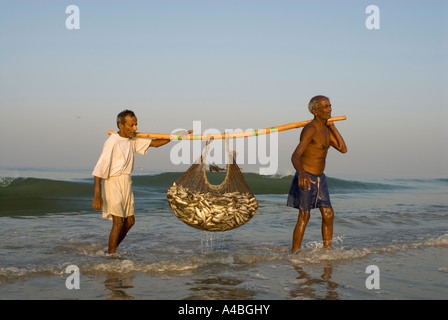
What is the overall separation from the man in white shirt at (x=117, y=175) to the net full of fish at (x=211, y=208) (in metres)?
0.58

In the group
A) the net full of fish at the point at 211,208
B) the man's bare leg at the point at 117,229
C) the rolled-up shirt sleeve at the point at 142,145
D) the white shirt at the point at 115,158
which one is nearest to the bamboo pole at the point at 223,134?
the rolled-up shirt sleeve at the point at 142,145

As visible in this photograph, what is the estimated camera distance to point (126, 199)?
5496 millimetres

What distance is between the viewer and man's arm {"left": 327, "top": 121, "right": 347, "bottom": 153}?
18.9 ft

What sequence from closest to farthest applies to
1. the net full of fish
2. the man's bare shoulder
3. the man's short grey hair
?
the net full of fish, the man's bare shoulder, the man's short grey hair

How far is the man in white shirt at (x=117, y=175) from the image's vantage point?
5.31m

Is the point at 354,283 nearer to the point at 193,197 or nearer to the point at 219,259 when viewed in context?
the point at 219,259

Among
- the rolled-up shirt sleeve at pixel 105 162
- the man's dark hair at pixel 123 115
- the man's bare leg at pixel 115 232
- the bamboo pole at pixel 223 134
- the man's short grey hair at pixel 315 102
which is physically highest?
the man's short grey hair at pixel 315 102

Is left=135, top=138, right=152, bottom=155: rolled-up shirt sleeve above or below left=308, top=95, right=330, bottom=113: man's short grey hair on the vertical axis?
below

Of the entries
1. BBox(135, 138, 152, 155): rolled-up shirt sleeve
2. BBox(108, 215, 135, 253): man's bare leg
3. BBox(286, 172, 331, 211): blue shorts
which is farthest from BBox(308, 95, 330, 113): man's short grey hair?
BBox(108, 215, 135, 253): man's bare leg

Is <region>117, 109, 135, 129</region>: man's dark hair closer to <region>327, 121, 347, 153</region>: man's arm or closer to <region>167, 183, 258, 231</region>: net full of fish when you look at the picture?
<region>167, 183, 258, 231</region>: net full of fish

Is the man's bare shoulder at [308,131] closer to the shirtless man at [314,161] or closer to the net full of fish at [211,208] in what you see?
the shirtless man at [314,161]
